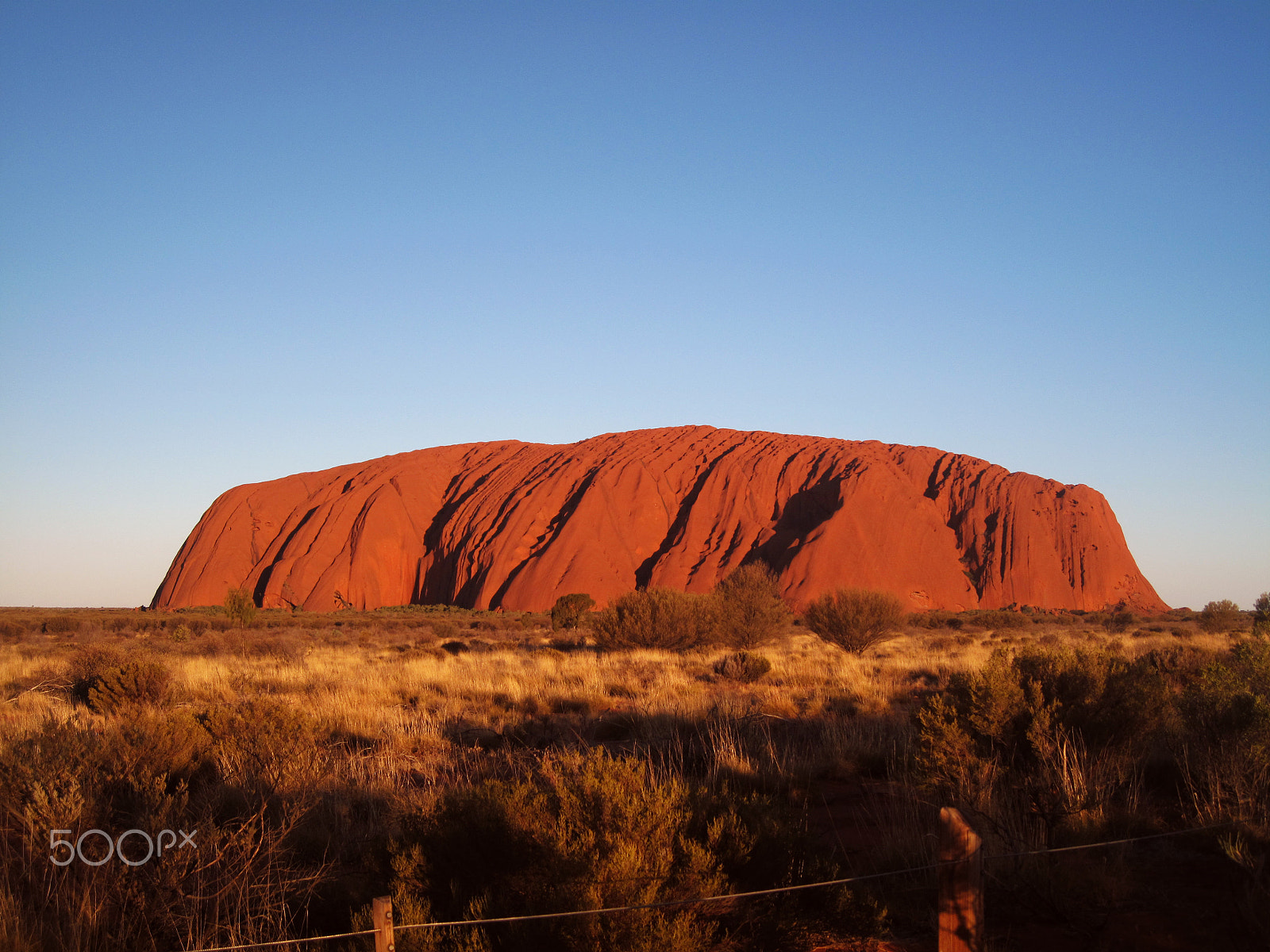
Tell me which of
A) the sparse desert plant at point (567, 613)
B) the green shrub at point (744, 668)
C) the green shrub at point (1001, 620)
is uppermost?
the green shrub at point (744, 668)

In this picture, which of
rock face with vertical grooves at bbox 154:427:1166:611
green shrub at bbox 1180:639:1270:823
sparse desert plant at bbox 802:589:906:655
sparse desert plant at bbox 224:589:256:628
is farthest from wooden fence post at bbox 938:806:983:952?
rock face with vertical grooves at bbox 154:427:1166:611

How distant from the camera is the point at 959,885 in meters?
2.85

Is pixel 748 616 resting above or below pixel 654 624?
below

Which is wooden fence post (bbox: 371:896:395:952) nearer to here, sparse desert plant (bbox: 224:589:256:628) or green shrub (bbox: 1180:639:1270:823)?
green shrub (bbox: 1180:639:1270:823)

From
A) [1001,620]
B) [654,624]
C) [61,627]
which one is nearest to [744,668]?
[654,624]

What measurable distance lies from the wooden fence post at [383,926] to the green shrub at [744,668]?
1150cm

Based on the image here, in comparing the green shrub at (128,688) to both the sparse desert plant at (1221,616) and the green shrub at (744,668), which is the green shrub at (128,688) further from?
the sparse desert plant at (1221,616)

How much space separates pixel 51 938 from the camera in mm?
3467

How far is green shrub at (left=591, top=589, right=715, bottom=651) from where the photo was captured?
20.5m

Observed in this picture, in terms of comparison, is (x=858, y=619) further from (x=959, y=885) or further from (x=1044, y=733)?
(x=959, y=885)

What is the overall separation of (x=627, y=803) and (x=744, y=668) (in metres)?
11.2

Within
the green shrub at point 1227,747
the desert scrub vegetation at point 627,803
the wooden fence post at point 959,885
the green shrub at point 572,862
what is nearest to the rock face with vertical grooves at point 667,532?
the desert scrub vegetation at point 627,803

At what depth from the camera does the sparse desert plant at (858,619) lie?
2141cm

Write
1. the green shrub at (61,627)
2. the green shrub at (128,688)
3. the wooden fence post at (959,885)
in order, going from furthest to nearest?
the green shrub at (61,627) → the green shrub at (128,688) → the wooden fence post at (959,885)
